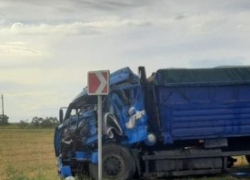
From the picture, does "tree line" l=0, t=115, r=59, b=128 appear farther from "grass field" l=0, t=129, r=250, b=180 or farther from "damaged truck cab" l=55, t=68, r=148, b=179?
"damaged truck cab" l=55, t=68, r=148, b=179

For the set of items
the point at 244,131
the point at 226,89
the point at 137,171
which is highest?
the point at 226,89

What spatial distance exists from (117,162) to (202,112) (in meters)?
2.51

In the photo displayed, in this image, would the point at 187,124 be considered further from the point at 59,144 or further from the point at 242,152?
the point at 59,144

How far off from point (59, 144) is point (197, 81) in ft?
13.1

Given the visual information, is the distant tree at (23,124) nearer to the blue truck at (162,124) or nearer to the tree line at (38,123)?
the tree line at (38,123)

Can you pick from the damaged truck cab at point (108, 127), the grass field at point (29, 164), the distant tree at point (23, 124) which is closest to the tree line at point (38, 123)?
the distant tree at point (23, 124)

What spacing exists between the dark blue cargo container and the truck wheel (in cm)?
107

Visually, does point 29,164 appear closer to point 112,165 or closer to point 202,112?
point 112,165

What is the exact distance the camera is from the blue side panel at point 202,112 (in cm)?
1434

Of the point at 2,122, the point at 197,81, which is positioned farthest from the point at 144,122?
the point at 2,122

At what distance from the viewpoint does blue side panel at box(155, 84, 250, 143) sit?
1434 centimetres

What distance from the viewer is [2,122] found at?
8812 centimetres

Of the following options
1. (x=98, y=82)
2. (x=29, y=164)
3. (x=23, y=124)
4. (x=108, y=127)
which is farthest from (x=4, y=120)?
(x=98, y=82)

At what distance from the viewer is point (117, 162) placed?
46.5ft
